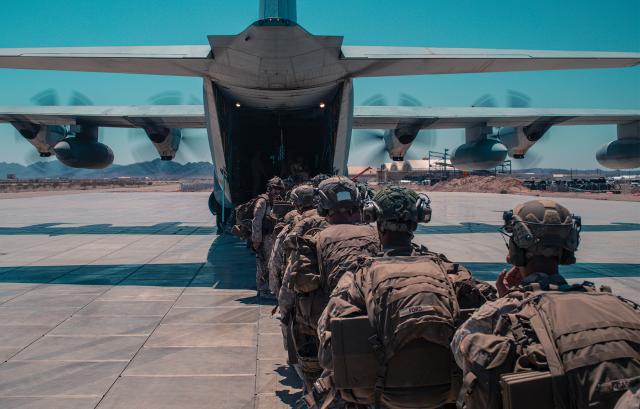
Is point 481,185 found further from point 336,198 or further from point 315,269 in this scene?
point 315,269

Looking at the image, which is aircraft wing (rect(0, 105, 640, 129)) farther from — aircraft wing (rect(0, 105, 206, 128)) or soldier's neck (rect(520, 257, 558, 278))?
soldier's neck (rect(520, 257, 558, 278))

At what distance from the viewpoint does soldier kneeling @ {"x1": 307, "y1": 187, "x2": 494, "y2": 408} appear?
2.66 metres

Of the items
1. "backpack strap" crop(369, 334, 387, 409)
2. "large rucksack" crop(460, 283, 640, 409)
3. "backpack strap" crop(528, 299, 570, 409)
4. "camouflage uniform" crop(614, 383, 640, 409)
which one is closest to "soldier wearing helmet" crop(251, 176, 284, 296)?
"backpack strap" crop(369, 334, 387, 409)

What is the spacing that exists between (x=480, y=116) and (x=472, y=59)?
8.94 meters

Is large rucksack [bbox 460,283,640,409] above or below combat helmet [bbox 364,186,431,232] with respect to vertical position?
below

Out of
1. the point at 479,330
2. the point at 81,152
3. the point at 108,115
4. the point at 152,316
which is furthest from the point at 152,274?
the point at 479,330

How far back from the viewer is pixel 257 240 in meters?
8.16

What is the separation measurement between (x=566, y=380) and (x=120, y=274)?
1002 cm

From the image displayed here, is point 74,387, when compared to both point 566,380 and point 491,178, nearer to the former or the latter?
point 566,380

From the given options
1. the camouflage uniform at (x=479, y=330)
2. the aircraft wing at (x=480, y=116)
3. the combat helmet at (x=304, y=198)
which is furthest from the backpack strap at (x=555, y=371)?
the aircraft wing at (x=480, y=116)

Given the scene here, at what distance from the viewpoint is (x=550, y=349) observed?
2.01 m

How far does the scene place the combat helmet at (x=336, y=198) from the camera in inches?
192

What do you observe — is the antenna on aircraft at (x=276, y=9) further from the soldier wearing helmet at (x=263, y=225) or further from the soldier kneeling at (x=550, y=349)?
the soldier kneeling at (x=550, y=349)

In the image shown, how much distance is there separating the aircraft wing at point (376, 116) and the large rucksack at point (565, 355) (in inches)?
603
